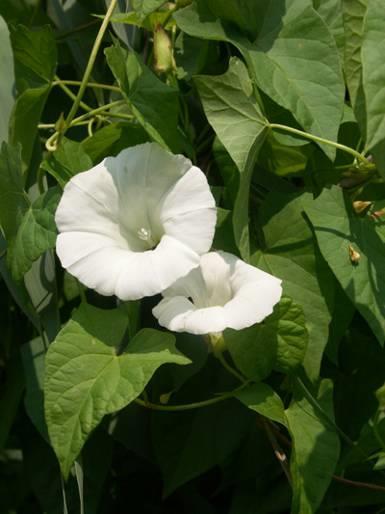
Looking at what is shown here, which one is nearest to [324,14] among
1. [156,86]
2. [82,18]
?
[156,86]

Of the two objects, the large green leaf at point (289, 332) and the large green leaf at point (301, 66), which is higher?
the large green leaf at point (301, 66)

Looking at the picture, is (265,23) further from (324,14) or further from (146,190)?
(146,190)

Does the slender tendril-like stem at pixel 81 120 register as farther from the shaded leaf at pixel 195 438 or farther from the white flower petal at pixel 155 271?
the shaded leaf at pixel 195 438

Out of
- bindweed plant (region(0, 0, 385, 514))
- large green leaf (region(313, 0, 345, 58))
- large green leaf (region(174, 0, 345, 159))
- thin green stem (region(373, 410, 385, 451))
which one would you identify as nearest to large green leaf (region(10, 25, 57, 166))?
bindweed plant (region(0, 0, 385, 514))

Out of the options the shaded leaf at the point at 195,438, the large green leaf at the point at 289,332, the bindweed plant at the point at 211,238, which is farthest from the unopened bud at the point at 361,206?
the shaded leaf at the point at 195,438

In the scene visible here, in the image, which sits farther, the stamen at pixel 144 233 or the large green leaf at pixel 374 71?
the stamen at pixel 144 233

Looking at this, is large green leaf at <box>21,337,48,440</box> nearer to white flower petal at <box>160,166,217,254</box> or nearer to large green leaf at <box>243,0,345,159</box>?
white flower petal at <box>160,166,217,254</box>
